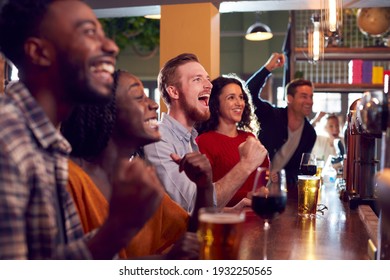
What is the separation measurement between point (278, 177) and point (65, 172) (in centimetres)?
54

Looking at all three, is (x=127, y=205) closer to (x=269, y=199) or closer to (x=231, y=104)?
(x=269, y=199)

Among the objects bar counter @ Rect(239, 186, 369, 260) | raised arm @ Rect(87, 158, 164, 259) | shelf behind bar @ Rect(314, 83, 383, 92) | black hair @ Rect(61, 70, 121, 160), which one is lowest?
bar counter @ Rect(239, 186, 369, 260)

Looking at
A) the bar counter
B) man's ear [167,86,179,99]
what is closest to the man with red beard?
man's ear [167,86,179,99]

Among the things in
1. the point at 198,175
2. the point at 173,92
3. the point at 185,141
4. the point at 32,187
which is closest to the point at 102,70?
the point at 32,187

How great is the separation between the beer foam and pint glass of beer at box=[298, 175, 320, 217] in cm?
99

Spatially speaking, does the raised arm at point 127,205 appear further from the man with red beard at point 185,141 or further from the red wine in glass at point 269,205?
the man with red beard at point 185,141

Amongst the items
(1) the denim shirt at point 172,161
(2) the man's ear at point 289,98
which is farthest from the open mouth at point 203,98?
(2) the man's ear at point 289,98

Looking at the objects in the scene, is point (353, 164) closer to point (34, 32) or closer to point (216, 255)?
point (216, 255)

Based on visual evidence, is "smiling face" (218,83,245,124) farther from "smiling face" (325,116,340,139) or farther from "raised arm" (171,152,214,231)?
"smiling face" (325,116,340,139)

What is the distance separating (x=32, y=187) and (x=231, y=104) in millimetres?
1865

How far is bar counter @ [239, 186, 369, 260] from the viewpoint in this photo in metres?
1.32

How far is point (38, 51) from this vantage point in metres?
0.90

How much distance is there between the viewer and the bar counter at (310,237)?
1321mm

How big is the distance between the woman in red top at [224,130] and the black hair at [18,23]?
5.18 ft
